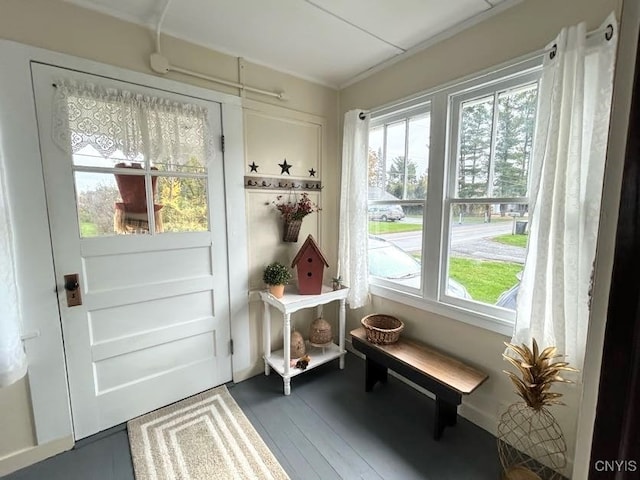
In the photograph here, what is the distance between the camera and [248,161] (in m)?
2.10

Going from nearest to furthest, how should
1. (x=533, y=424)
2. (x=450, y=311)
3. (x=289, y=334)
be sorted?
(x=533, y=424) → (x=450, y=311) → (x=289, y=334)

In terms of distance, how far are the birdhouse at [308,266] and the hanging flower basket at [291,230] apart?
0.16m

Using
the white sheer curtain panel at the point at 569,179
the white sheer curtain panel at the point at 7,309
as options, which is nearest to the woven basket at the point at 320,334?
the white sheer curtain panel at the point at 569,179

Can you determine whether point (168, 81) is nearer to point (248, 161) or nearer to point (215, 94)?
point (215, 94)

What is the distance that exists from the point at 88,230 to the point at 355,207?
176cm

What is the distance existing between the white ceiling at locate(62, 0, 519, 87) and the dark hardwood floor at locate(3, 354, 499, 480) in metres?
2.33

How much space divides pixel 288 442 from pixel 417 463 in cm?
72

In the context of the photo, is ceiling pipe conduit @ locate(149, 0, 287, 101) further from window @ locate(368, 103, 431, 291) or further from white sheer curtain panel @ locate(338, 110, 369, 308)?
window @ locate(368, 103, 431, 291)

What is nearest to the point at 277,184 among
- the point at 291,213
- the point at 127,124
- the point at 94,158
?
the point at 291,213

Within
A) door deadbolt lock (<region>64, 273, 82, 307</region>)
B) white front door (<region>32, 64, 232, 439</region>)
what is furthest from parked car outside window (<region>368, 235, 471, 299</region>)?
door deadbolt lock (<region>64, 273, 82, 307</region>)

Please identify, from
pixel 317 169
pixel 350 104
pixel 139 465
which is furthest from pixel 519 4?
pixel 139 465

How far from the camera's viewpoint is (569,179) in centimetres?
126

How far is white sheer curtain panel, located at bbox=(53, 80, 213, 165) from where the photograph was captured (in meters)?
1.47

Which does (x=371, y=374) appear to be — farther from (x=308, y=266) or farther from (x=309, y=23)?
(x=309, y=23)
